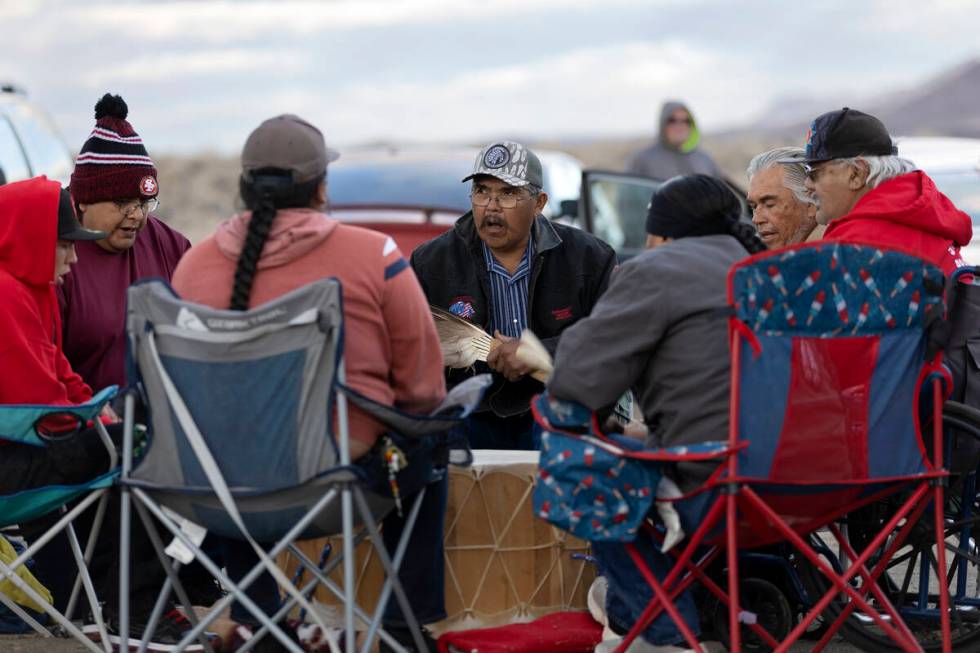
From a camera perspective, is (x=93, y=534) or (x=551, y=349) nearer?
(x=93, y=534)

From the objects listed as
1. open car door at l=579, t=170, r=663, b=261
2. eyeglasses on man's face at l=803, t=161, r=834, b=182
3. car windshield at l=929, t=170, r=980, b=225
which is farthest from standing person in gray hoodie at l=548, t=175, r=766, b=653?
open car door at l=579, t=170, r=663, b=261

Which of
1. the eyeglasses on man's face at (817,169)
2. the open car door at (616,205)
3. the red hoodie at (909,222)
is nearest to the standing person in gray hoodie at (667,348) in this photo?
the red hoodie at (909,222)

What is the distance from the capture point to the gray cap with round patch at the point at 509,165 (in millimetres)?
5203

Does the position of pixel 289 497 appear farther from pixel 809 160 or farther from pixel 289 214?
pixel 809 160

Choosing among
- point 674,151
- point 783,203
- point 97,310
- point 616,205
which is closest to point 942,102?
point 674,151

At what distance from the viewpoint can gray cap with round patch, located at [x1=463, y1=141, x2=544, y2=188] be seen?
5203 mm

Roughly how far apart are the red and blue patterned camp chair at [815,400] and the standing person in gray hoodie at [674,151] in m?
7.79

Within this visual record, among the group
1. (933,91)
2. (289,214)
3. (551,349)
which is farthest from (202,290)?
(933,91)

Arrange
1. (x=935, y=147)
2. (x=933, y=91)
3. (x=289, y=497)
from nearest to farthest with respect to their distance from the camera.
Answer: (x=289, y=497) → (x=935, y=147) → (x=933, y=91)

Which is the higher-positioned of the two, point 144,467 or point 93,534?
point 144,467

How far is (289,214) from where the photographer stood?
12.4 ft

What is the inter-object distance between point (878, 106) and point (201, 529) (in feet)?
334

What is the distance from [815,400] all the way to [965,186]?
4.80m

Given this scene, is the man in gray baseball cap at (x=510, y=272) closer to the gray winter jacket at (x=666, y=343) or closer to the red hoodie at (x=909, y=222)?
the red hoodie at (x=909, y=222)
